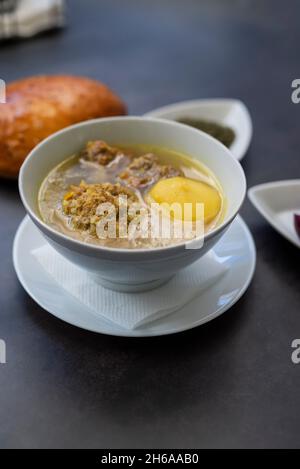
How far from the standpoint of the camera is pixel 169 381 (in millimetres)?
1039

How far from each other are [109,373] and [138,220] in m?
0.30

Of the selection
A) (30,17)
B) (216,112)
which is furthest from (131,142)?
(30,17)

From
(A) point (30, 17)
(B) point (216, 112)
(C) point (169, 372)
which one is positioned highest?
(A) point (30, 17)

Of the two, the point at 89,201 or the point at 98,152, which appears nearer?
the point at 89,201

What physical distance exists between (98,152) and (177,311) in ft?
1.36

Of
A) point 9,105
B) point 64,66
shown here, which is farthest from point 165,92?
point 9,105

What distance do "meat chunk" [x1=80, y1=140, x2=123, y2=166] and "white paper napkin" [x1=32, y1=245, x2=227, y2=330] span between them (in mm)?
226

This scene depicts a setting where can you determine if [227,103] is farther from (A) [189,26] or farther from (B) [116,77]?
(A) [189,26]

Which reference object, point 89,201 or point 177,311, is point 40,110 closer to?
point 89,201

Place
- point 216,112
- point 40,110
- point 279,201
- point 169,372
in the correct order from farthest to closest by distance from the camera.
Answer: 1. point 216,112
2. point 40,110
3. point 279,201
4. point 169,372

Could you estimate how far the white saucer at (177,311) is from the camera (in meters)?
1.07

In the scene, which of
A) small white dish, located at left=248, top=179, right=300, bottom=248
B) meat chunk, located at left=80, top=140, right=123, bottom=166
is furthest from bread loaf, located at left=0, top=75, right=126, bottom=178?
small white dish, located at left=248, top=179, right=300, bottom=248

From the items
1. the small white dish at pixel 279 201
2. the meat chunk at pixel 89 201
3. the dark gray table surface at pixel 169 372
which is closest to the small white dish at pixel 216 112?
the dark gray table surface at pixel 169 372

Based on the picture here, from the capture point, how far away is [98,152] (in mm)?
1300
